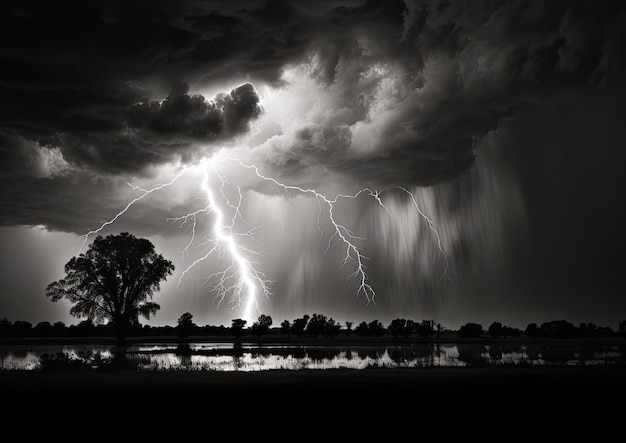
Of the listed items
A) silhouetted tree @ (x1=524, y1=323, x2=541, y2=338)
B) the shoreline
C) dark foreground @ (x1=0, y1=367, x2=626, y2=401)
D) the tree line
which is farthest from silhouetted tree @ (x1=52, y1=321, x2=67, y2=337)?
silhouetted tree @ (x1=524, y1=323, x2=541, y2=338)

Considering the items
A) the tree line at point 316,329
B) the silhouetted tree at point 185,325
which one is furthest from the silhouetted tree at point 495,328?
the silhouetted tree at point 185,325

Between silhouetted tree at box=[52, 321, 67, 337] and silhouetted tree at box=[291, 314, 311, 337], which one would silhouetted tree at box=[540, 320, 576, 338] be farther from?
silhouetted tree at box=[52, 321, 67, 337]

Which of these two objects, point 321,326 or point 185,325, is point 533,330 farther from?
point 185,325

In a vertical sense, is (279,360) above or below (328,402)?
below

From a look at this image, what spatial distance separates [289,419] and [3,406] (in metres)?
7.55

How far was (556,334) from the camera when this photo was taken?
12794 centimetres

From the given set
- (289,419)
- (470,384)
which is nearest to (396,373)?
(470,384)

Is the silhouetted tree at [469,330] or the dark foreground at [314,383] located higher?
the dark foreground at [314,383]

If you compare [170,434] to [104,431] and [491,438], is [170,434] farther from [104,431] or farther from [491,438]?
[491,438]

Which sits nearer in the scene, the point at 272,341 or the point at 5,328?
the point at 272,341

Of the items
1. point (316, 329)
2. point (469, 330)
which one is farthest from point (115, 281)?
point (469, 330)

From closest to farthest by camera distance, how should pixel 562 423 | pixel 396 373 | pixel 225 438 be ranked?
pixel 225 438 < pixel 562 423 < pixel 396 373

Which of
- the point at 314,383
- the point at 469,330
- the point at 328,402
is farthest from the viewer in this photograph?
the point at 469,330

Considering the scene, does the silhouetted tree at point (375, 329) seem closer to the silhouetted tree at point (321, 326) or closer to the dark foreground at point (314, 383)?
the silhouetted tree at point (321, 326)
